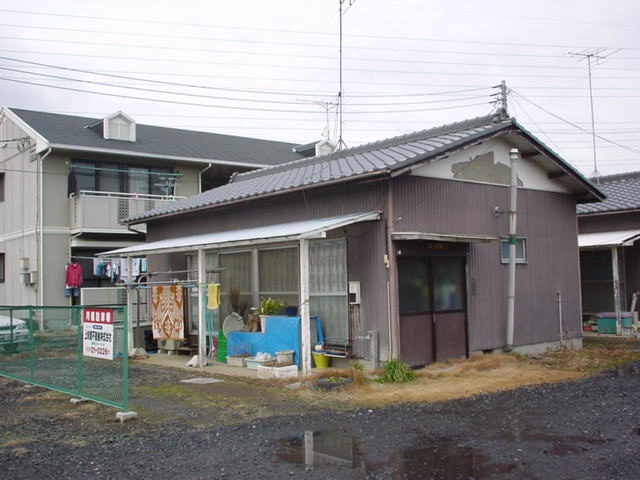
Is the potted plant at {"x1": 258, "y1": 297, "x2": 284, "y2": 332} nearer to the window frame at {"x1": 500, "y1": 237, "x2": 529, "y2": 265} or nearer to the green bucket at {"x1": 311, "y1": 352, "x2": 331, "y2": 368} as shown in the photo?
the green bucket at {"x1": 311, "y1": 352, "x2": 331, "y2": 368}

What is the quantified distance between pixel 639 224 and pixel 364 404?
39.7 ft

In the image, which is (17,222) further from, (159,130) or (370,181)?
(370,181)

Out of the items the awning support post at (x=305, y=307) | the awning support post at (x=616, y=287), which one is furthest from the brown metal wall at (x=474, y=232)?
the awning support post at (x=616, y=287)

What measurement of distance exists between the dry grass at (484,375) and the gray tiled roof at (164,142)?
46.9ft

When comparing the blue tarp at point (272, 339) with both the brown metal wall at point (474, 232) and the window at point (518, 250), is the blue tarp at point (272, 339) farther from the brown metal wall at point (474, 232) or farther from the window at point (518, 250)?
the window at point (518, 250)

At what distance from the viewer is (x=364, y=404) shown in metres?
8.22

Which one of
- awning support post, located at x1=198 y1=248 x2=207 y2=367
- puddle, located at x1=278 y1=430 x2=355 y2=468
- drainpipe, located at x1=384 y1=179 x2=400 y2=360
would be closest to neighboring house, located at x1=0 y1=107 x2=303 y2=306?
awning support post, located at x1=198 y1=248 x2=207 y2=367

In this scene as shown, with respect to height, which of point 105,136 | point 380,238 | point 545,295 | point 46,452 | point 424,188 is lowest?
point 46,452

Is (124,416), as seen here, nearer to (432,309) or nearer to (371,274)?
(371,274)

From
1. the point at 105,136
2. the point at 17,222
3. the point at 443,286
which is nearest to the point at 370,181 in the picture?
the point at 443,286

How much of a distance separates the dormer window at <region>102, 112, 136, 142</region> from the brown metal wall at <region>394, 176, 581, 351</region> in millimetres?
14375

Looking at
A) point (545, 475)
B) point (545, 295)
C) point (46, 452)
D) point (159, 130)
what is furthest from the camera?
point (159, 130)

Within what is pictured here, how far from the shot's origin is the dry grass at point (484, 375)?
8.68 metres

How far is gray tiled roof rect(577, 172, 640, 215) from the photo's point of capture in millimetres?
17219
